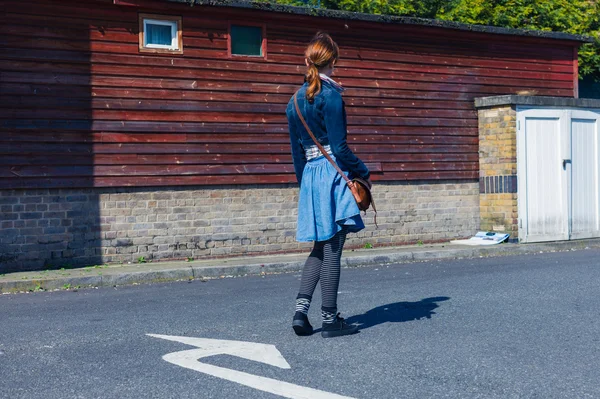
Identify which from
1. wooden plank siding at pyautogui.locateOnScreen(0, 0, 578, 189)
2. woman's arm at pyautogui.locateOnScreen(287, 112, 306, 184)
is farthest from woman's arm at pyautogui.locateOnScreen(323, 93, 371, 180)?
wooden plank siding at pyautogui.locateOnScreen(0, 0, 578, 189)

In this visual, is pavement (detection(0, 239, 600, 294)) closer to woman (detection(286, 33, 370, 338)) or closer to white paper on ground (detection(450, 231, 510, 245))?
white paper on ground (detection(450, 231, 510, 245))

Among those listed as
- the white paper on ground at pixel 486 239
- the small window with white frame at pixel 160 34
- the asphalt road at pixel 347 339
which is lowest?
the asphalt road at pixel 347 339

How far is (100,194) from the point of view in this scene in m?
11.6

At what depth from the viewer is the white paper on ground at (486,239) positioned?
14211mm

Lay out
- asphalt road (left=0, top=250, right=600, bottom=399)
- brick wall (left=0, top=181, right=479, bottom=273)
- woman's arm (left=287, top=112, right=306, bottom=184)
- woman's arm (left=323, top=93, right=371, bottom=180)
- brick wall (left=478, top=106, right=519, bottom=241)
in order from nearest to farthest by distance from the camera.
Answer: asphalt road (left=0, top=250, right=600, bottom=399), woman's arm (left=323, top=93, right=371, bottom=180), woman's arm (left=287, top=112, right=306, bottom=184), brick wall (left=0, top=181, right=479, bottom=273), brick wall (left=478, top=106, right=519, bottom=241)

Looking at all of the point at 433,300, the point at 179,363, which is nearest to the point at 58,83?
the point at 433,300

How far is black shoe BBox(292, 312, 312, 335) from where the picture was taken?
222 inches

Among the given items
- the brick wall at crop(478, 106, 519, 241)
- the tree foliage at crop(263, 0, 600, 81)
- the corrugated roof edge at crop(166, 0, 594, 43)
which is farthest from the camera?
the tree foliage at crop(263, 0, 600, 81)

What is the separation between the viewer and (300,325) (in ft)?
18.4

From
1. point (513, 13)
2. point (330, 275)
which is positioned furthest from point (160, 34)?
point (513, 13)

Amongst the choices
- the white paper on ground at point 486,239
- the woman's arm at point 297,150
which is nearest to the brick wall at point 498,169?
the white paper on ground at point 486,239

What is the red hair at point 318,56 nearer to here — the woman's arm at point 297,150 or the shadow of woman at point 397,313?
the woman's arm at point 297,150

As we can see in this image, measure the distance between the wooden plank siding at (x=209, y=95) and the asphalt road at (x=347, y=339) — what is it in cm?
285

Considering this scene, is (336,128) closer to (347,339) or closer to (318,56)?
(318,56)
